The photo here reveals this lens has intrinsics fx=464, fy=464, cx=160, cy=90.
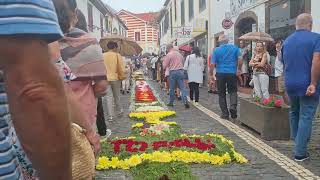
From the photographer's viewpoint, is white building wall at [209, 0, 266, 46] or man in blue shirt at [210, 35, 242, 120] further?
white building wall at [209, 0, 266, 46]

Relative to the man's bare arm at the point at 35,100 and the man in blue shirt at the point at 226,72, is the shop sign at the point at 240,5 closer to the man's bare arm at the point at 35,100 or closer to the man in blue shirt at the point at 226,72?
the man in blue shirt at the point at 226,72

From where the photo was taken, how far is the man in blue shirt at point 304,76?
589 centimetres

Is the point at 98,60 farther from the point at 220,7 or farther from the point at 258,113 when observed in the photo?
the point at 220,7

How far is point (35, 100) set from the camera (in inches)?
39.0

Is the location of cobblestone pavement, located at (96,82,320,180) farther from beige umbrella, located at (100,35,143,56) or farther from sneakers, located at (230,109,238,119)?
beige umbrella, located at (100,35,143,56)

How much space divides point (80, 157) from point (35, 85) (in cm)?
104

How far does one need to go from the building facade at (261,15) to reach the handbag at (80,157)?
10.5 m

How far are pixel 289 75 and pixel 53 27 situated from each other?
218 inches

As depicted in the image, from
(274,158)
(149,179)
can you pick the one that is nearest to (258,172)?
(274,158)

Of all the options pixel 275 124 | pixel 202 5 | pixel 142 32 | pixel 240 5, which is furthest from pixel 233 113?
pixel 142 32

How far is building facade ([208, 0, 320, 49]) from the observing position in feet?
41.3

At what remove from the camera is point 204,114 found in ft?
37.1

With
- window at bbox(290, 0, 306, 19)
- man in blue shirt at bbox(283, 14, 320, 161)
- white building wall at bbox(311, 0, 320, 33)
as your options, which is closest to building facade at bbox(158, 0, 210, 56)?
window at bbox(290, 0, 306, 19)

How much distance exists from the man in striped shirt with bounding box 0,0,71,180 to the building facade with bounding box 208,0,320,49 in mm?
11313
